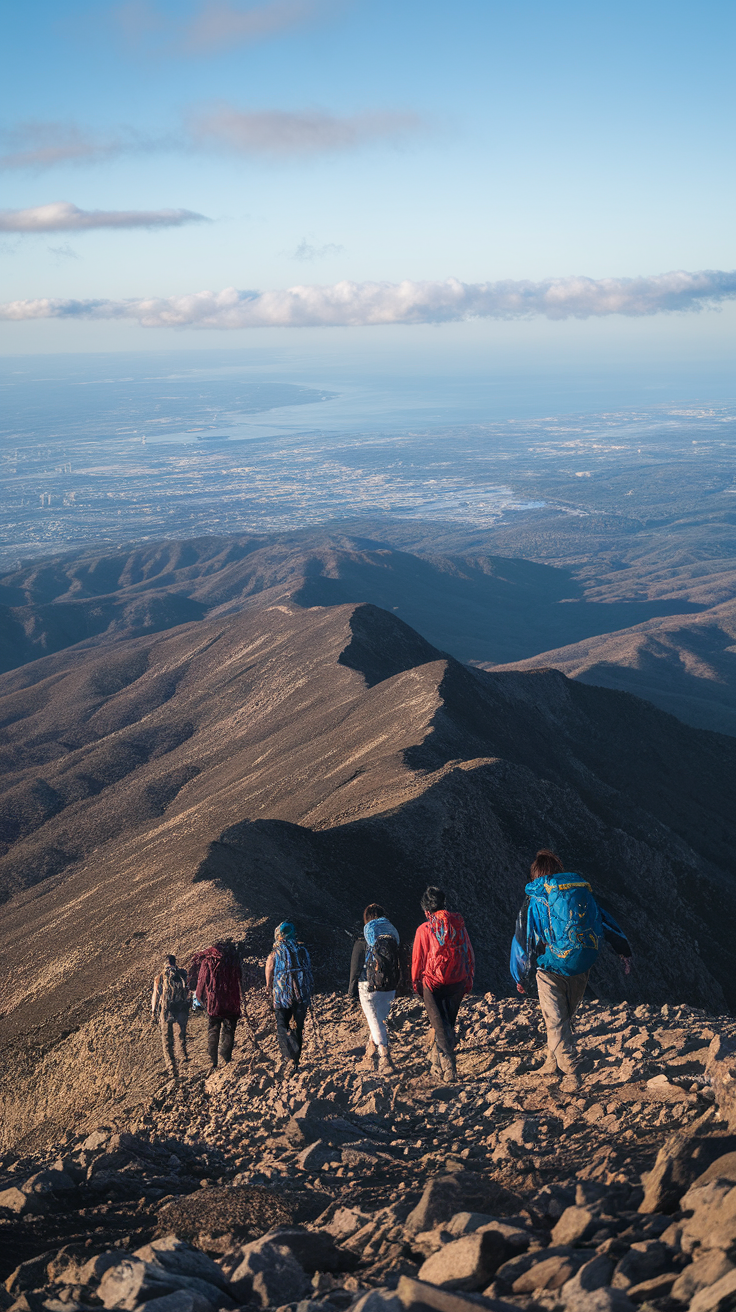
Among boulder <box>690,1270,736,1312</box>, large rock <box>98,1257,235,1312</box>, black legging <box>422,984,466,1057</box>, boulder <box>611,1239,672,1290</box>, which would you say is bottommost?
black legging <box>422,984,466,1057</box>

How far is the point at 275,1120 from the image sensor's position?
31.5ft

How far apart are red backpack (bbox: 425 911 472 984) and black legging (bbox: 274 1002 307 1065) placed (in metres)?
2.01

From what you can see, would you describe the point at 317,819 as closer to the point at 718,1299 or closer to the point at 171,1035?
the point at 171,1035

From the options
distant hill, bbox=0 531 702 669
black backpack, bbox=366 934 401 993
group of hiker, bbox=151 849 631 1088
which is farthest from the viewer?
distant hill, bbox=0 531 702 669

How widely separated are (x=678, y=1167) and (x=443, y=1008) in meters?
4.22

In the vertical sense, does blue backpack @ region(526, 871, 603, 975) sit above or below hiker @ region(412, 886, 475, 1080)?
above

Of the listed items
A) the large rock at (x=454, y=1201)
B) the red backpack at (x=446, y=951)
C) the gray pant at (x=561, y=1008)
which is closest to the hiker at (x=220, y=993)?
the red backpack at (x=446, y=951)

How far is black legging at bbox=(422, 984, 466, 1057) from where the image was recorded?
991 centimetres

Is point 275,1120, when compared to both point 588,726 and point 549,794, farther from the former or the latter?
point 588,726

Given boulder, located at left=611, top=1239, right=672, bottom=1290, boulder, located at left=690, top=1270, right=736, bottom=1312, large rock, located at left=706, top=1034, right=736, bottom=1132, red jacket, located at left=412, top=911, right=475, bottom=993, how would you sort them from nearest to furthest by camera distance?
1. boulder, located at left=690, top=1270, right=736, bottom=1312
2. boulder, located at left=611, top=1239, right=672, bottom=1290
3. large rock, located at left=706, top=1034, right=736, bottom=1132
4. red jacket, located at left=412, top=911, right=475, bottom=993

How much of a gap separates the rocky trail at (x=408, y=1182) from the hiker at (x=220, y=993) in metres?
0.42

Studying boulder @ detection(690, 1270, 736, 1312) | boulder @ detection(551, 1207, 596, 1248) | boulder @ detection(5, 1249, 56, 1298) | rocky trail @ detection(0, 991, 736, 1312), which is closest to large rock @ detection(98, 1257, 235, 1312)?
rocky trail @ detection(0, 991, 736, 1312)

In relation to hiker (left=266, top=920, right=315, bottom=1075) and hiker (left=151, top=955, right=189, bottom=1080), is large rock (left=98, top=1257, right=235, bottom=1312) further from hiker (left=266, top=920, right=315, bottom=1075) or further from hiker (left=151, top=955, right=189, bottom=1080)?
hiker (left=151, top=955, right=189, bottom=1080)

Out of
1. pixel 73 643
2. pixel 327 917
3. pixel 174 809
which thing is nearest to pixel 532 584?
pixel 73 643
